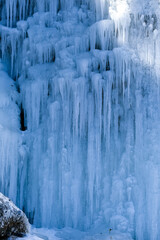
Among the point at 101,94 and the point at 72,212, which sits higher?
the point at 101,94

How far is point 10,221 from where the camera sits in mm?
4070

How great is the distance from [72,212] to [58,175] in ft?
3.20

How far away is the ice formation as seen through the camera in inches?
324

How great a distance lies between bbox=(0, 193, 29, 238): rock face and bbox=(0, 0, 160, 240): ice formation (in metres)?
4.09

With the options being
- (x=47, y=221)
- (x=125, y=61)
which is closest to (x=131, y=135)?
(x=125, y=61)

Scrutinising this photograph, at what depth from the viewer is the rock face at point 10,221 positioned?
397 centimetres

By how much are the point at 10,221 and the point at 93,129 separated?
188 inches

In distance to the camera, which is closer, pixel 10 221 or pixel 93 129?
pixel 10 221

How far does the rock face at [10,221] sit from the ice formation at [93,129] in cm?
409

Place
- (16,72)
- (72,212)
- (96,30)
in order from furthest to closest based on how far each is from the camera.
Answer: (16,72) < (96,30) < (72,212)

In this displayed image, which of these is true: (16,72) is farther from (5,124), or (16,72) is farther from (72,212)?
(72,212)

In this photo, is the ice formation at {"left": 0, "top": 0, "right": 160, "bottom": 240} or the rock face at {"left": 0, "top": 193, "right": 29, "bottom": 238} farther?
the ice formation at {"left": 0, "top": 0, "right": 160, "bottom": 240}

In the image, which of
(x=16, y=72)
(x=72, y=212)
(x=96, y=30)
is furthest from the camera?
(x=16, y=72)

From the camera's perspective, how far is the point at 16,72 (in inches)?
393
